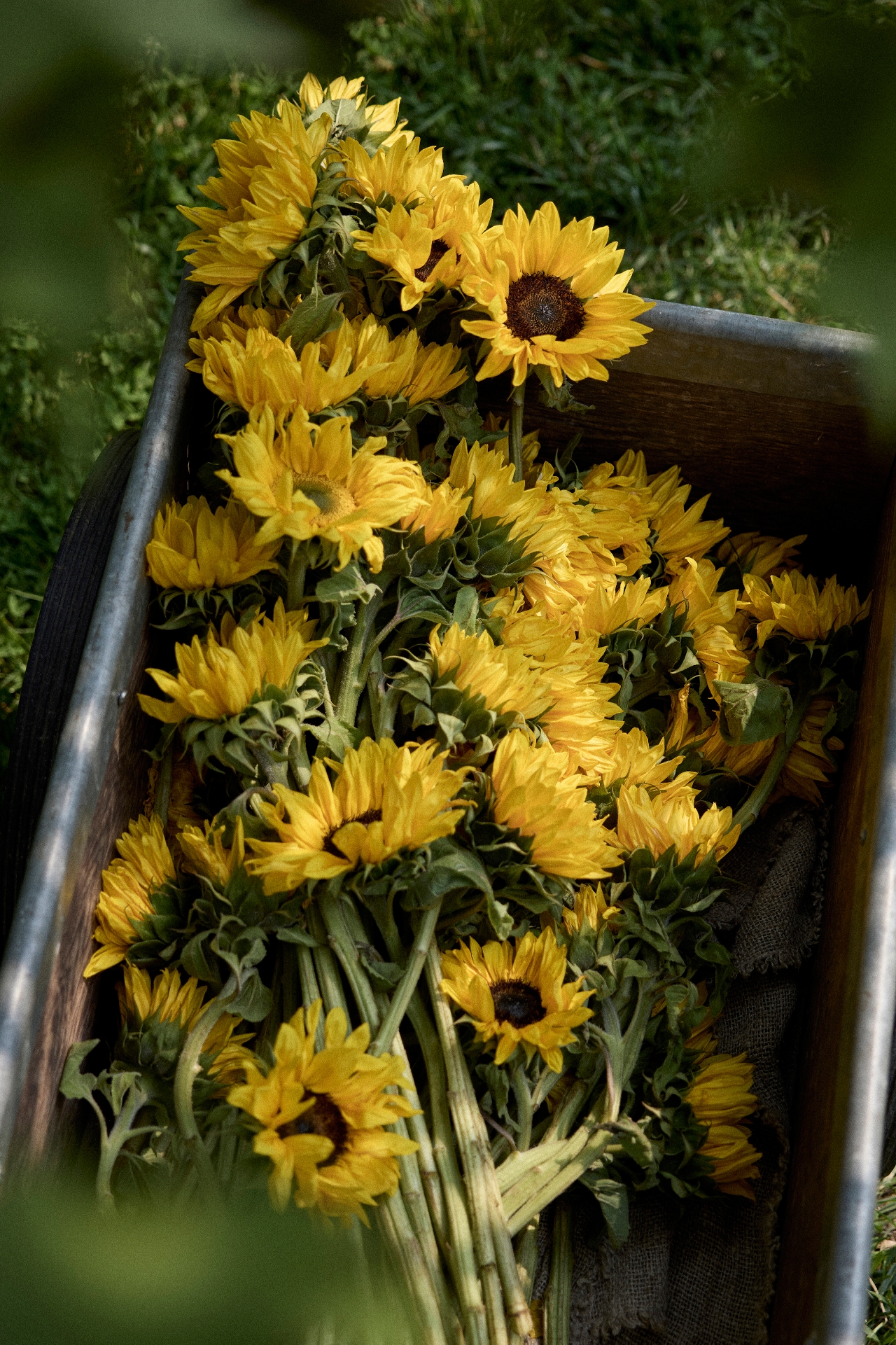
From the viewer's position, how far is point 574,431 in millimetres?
1618

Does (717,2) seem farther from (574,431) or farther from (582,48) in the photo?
(574,431)

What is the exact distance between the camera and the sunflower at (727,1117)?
1221 millimetres

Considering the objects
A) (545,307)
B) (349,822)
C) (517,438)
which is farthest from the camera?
(517,438)

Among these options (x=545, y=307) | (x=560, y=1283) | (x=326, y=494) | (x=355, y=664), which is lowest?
(x=560, y=1283)

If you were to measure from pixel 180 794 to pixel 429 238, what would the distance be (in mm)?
624

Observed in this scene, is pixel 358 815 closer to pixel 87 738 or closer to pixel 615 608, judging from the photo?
pixel 87 738

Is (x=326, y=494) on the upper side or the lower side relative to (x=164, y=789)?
upper

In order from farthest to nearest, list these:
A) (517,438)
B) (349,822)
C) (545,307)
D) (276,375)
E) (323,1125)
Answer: (517,438) → (545,307) → (276,375) → (349,822) → (323,1125)

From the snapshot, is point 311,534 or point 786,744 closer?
point 311,534

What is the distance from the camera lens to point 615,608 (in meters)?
1.40

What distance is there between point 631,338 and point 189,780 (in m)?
0.65

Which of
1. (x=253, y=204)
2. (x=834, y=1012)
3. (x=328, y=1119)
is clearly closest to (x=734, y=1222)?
(x=834, y=1012)

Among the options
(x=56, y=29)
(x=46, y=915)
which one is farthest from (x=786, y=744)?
(x=56, y=29)

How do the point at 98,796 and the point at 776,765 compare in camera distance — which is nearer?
the point at 98,796
